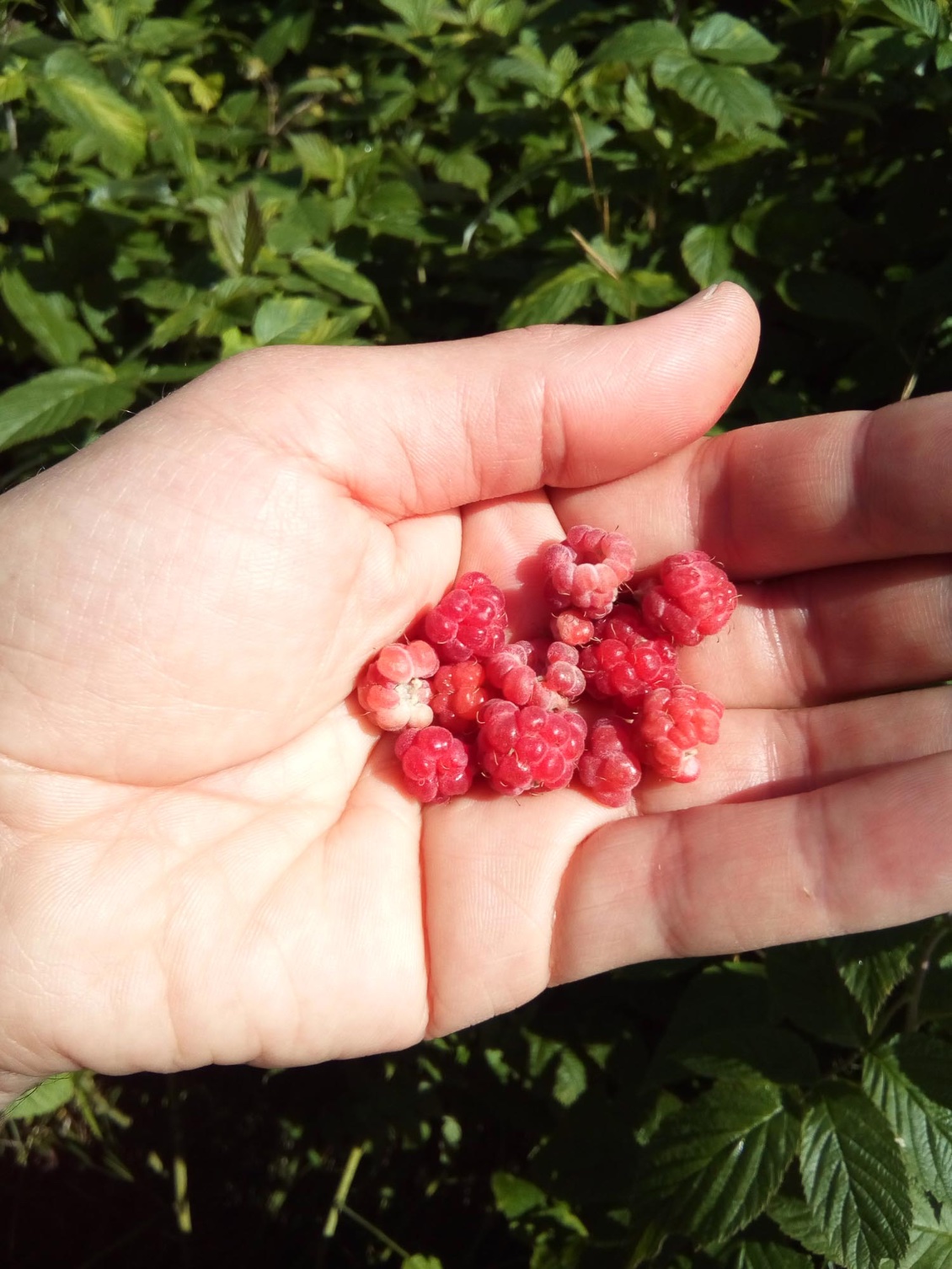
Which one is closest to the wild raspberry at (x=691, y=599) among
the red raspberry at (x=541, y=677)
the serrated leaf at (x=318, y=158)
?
the red raspberry at (x=541, y=677)

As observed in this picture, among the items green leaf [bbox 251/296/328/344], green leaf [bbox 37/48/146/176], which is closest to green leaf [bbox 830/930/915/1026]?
green leaf [bbox 251/296/328/344]

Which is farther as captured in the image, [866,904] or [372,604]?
[372,604]

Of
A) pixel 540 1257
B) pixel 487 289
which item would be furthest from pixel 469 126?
pixel 540 1257

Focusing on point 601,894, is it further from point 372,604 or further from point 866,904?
point 372,604

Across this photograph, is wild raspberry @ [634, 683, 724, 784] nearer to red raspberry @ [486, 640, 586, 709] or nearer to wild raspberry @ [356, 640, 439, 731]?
red raspberry @ [486, 640, 586, 709]

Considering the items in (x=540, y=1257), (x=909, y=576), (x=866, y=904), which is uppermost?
(x=909, y=576)
